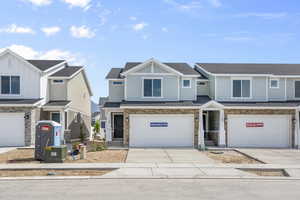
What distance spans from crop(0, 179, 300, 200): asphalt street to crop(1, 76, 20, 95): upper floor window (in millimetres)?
12904

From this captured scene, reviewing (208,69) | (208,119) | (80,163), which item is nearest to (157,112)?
(208,119)

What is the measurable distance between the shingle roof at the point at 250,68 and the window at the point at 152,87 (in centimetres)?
486

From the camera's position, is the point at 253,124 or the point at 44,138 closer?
the point at 44,138

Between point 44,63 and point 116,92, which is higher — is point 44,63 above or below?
above

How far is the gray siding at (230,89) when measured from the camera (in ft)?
73.9

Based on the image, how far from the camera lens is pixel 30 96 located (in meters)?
21.6

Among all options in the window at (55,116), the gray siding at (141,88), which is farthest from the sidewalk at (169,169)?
the window at (55,116)

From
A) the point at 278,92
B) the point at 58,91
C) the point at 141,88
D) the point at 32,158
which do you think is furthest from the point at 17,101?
the point at 278,92

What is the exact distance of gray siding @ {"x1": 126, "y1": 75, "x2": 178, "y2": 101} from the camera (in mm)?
21797

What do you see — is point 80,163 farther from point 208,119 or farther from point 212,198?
point 208,119

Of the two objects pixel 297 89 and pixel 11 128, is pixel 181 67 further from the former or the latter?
pixel 11 128

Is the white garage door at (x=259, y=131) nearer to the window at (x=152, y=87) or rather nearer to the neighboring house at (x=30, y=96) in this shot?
the window at (x=152, y=87)

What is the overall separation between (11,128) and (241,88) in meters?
18.0

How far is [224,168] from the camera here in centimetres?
1292
